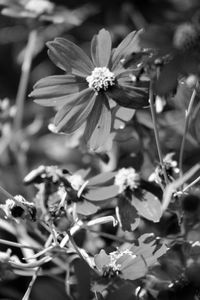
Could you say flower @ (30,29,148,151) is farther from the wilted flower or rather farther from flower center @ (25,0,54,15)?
flower center @ (25,0,54,15)

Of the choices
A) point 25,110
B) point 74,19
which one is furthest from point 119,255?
point 25,110

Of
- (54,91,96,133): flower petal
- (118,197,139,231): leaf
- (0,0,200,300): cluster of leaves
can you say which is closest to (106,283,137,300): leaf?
(0,0,200,300): cluster of leaves

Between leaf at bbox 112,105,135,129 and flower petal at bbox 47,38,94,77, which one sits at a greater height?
flower petal at bbox 47,38,94,77

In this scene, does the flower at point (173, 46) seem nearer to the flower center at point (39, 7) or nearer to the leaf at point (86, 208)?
the leaf at point (86, 208)

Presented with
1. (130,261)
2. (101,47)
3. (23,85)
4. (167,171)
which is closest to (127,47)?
(101,47)

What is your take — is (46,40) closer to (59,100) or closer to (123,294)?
(59,100)

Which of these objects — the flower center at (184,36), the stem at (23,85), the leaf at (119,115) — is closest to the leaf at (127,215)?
the leaf at (119,115)
